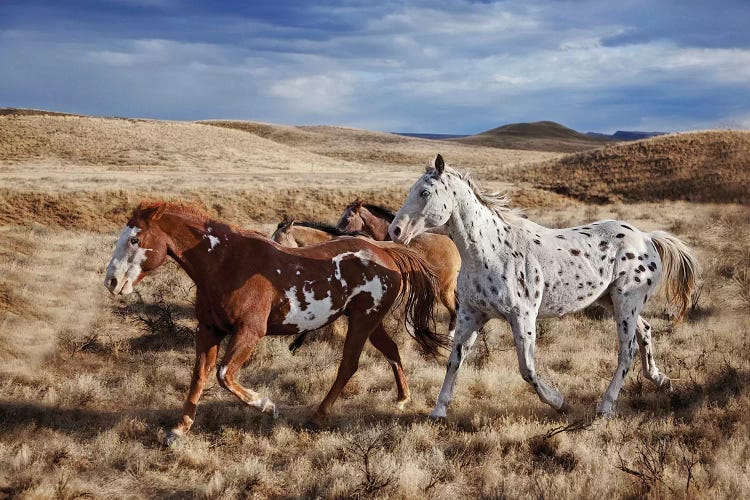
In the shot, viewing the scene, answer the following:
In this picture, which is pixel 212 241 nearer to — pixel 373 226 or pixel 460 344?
pixel 460 344

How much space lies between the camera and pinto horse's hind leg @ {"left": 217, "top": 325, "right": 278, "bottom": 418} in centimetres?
579

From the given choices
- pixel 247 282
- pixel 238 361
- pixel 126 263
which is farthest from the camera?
pixel 247 282

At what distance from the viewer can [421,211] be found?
232 inches

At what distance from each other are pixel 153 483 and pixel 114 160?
42291mm

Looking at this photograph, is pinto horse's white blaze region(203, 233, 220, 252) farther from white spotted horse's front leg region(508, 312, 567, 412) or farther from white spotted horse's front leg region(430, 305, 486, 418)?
white spotted horse's front leg region(508, 312, 567, 412)

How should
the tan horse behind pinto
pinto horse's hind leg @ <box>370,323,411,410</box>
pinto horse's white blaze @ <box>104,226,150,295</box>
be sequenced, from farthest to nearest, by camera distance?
pinto horse's hind leg @ <box>370,323,411,410</box>
the tan horse behind pinto
pinto horse's white blaze @ <box>104,226,150,295</box>

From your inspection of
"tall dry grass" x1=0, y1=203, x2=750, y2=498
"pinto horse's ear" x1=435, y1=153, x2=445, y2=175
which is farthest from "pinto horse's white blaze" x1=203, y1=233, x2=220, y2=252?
"pinto horse's ear" x1=435, y1=153, x2=445, y2=175

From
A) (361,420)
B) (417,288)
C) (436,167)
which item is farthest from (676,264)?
(361,420)

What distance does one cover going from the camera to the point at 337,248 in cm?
670

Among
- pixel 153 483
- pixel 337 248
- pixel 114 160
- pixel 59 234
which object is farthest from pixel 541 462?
pixel 114 160

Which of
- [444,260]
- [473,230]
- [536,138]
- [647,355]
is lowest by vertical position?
[647,355]

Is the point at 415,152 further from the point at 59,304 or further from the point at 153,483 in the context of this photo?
the point at 153,483

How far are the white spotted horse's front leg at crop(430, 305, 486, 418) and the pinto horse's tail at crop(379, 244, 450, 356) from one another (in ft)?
2.69

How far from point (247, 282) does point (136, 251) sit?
1.01 m
